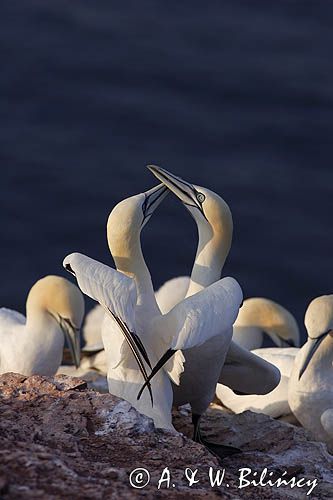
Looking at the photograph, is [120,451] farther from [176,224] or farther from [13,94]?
[13,94]

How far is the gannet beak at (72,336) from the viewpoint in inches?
338

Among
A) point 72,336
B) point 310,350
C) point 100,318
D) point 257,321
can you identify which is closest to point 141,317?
point 310,350

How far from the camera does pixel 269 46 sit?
14617 mm

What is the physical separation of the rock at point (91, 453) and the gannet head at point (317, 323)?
1.79 meters

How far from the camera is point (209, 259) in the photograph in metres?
6.91

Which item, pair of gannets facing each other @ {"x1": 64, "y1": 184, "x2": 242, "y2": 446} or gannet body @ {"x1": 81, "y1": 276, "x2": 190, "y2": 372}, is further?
gannet body @ {"x1": 81, "y1": 276, "x2": 190, "y2": 372}

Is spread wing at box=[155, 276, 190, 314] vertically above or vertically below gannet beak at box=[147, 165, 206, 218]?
below

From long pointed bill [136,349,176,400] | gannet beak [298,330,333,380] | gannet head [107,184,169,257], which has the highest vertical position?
gannet head [107,184,169,257]

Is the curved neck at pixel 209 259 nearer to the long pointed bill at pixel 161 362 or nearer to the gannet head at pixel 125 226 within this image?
the gannet head at pixel 125 226

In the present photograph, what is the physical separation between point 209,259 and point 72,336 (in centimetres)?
198

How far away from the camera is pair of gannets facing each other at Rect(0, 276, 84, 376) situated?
8297mm

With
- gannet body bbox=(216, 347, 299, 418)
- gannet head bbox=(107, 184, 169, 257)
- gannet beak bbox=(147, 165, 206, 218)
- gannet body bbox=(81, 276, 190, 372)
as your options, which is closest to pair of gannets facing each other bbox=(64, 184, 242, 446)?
gannet head bbox=(107, 184, 169, 257)

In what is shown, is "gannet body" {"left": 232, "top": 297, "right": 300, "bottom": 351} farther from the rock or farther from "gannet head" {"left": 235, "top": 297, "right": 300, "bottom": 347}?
the rock

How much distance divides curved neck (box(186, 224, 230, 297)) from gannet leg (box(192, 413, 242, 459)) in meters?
0.63
